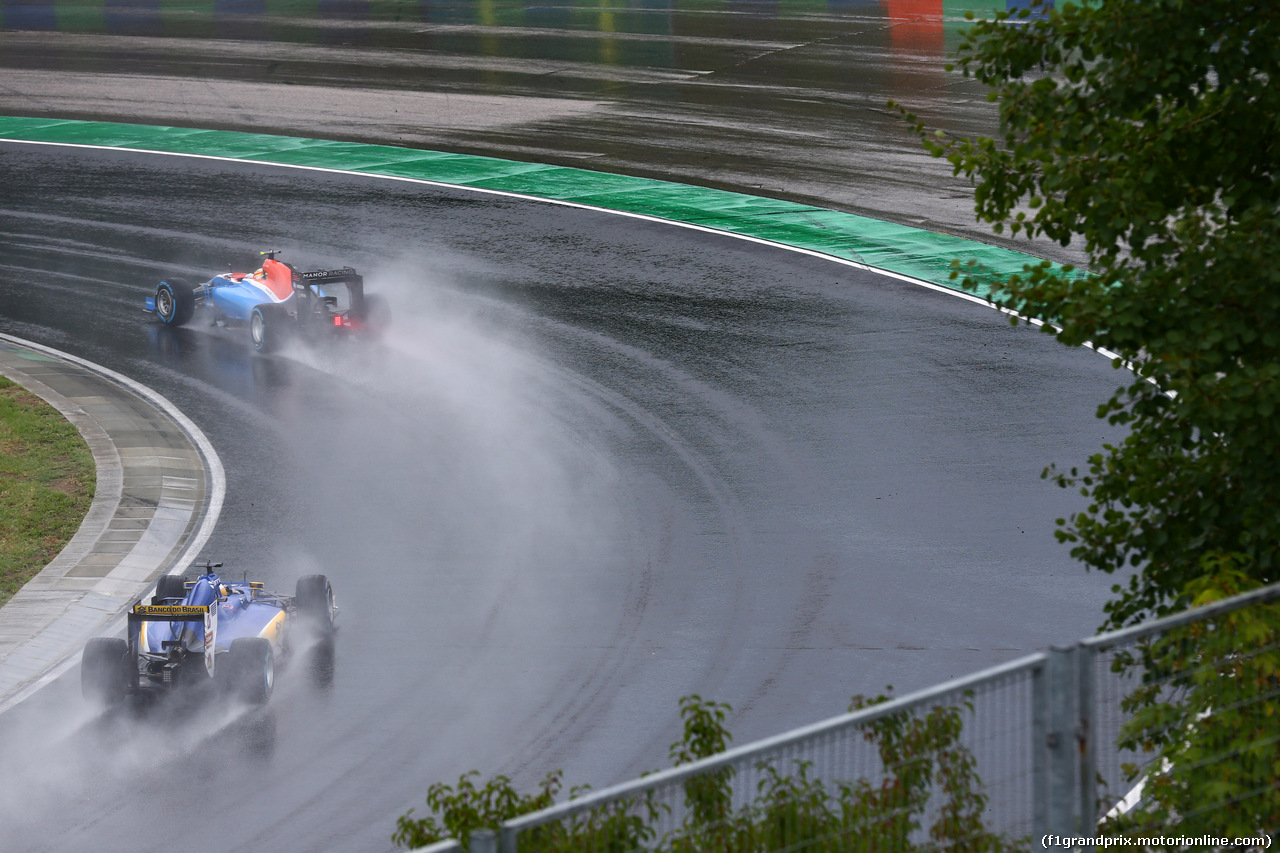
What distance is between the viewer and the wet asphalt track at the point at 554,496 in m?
10.5

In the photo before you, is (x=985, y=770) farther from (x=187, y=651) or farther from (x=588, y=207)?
(x=588, y=207)

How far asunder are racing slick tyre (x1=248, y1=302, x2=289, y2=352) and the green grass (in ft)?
9.62

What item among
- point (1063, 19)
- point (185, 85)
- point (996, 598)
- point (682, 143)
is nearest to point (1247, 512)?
point (1063, 19)

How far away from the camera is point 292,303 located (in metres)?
19.8

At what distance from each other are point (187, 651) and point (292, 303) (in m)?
9.41

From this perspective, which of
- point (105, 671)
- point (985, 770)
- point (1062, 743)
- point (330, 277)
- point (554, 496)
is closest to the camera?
point (1062, 743)

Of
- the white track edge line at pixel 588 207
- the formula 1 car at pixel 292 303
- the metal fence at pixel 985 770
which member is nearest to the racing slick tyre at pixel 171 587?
the metal fence at pixel 985 770

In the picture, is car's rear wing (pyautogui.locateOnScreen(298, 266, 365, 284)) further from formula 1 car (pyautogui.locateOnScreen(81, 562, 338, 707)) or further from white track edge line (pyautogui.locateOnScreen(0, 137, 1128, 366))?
formula 1 car (pyautogui.locateOnScreen(81, 562, 338, 707))

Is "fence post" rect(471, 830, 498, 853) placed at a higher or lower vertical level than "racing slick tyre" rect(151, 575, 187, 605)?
higher

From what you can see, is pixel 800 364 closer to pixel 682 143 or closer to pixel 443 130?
pixel 682 143

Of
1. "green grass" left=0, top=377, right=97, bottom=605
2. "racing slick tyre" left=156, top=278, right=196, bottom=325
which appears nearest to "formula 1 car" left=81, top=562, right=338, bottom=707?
"green grass" left=0, top=377, right=97, bottom=605

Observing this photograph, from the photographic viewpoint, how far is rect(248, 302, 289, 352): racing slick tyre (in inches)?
776

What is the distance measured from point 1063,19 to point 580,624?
7076 millimetres

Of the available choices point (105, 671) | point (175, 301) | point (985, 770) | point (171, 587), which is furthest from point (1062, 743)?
point (175, 301)
